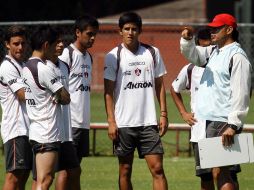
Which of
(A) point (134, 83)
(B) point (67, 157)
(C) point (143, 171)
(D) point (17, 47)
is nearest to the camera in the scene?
(B) point (67, 157)

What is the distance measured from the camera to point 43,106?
1104 cm

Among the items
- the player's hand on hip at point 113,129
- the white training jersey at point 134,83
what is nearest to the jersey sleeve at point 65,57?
the white training jersey at point 134,83

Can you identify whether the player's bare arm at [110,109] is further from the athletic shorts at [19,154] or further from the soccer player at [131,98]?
the athletic shorts at [19,154]

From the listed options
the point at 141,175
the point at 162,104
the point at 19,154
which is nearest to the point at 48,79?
the point at 19,154

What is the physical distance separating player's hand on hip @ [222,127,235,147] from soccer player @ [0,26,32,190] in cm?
212

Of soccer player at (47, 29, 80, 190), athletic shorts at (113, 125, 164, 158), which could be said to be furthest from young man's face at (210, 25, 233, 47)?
soccer player at (47, 29, 80, 190)

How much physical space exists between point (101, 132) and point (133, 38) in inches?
328

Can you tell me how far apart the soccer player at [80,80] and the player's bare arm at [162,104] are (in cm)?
85

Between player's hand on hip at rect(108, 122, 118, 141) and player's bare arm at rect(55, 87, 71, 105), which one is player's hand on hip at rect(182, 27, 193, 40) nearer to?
player's bare arm at rect(55, 87, 71, 105)

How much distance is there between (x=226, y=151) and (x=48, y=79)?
1.91 meters

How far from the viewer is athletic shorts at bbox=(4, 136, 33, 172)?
462 inches

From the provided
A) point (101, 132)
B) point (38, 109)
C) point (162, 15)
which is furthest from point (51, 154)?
point (162, 15)

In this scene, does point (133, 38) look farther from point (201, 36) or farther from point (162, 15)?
point (162, 15)

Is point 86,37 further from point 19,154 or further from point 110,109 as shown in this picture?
Result: point 19,154
